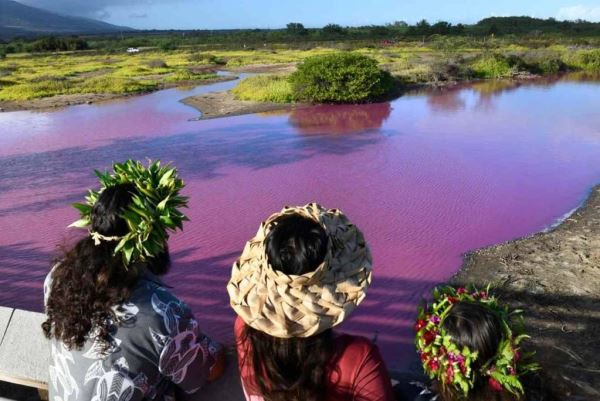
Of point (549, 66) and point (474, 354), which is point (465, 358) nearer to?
point (474, 354)

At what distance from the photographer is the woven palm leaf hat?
4.02ft

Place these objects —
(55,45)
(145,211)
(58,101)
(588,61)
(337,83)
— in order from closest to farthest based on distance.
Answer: (145,211) < (337,83) < (58,101) < (588,61) < (55,45)


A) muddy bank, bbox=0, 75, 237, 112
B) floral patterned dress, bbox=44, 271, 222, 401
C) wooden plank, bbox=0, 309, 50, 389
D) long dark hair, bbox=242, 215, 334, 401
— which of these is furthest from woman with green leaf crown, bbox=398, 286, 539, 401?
muddy bank, bbox=0, 75, 237, 112

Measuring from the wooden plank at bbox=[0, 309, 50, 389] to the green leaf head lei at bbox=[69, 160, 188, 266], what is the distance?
89cm

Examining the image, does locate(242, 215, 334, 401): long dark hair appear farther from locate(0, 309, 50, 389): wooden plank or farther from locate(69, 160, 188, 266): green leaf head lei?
locate(0, 309, 50, 389): wooden plank

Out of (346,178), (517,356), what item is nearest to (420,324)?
(517,356)

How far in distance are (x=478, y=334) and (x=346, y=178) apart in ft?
20.2

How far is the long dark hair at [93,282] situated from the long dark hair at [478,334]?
1038mm

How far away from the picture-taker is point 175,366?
66.2 inches

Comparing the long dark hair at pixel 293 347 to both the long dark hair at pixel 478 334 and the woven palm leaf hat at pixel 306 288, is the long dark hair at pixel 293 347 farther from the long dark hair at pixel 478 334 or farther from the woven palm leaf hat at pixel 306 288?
the long dark hair at pixel 478 334

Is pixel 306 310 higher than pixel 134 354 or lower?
higher

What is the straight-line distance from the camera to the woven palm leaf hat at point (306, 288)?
1225 millimetres

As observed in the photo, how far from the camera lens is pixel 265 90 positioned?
611 inches

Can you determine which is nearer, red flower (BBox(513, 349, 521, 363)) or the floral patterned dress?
red flower (BBox(513, 349, 521, 363))
